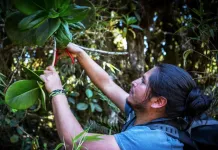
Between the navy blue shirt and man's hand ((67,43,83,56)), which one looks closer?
the navy blue shirt

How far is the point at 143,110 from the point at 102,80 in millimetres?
438

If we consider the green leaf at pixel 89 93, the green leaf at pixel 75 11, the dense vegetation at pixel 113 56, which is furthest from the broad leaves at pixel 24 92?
the green leaf at pixel 89 93

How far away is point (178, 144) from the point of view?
1.34 metres

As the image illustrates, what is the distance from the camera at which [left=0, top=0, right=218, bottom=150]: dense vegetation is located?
234cm

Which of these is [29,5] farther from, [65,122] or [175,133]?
[175,133]

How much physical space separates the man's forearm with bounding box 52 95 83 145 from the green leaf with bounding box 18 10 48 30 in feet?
0.94

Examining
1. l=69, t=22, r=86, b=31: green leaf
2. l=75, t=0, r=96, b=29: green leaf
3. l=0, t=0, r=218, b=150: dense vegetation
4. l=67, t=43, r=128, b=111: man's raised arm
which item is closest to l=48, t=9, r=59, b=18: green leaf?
l=69, t=22, r=86, b=31: green leaf

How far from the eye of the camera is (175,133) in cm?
135

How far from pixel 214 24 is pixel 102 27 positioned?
742 millimetres

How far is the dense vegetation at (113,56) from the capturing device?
2.34m

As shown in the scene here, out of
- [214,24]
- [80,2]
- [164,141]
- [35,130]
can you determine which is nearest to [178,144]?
[164,141]

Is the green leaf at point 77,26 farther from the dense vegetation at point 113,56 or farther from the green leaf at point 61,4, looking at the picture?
the dense vegetation at point 113,56

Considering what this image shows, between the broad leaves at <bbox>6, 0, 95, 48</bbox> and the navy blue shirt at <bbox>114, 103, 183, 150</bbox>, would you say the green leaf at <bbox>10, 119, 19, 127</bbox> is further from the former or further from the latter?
the navy blue shirt at <bbox>114, 103, 183, 150</bbox>

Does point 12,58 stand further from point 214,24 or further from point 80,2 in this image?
point 214,24
